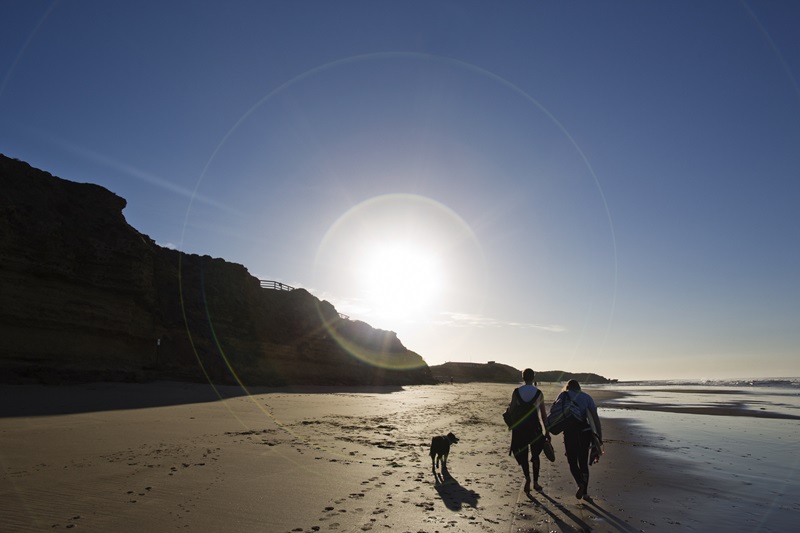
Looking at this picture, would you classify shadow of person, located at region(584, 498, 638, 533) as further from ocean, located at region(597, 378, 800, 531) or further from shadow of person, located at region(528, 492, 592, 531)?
ocean, located at region(597, 378, 800, 531)

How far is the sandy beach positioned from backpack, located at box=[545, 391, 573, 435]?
1.05m

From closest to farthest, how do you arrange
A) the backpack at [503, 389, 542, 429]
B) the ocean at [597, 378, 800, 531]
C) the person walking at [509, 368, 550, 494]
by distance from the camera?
1. the ocean at [597, 378, 800, 531]
2. the person walking at [509, 368, 550, 494]
3. the backpack at [503, 389, 542, 429]

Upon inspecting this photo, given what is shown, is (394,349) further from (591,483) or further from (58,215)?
(591,483)

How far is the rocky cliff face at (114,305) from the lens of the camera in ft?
70.9

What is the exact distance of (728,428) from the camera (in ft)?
59.0

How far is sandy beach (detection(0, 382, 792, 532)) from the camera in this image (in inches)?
219

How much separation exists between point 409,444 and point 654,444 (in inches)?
308

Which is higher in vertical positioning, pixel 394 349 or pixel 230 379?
pixel 394 349

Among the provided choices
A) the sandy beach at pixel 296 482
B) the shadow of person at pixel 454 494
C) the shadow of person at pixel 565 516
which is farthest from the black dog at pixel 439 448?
the shadow of person at pixel 565 516

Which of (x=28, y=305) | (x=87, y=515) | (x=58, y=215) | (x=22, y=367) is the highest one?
(x=58, y=215)

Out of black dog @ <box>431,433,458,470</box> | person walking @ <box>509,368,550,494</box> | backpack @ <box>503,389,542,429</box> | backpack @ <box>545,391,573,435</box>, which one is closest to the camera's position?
backpack @ <box>545,391,573,435</box>

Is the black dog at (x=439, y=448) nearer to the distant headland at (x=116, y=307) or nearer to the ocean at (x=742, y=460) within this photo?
the ocean at (x=742, y=460)

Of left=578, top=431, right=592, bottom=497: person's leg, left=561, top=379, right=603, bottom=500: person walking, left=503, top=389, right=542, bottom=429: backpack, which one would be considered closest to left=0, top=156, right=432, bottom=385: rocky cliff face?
left=503, top=389, right=542, bottom=429: backpack

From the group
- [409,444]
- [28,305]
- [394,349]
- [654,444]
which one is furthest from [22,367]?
[394,349]
